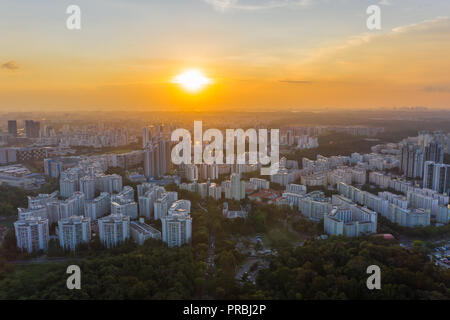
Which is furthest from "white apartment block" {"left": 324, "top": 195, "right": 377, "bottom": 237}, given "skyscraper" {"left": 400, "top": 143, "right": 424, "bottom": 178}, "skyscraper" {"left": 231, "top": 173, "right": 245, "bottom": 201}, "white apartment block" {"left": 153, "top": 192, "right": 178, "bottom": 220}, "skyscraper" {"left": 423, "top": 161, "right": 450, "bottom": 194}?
"skyscraper" {"left": 400, "top": 143, "right": 424, "bottom": 178}

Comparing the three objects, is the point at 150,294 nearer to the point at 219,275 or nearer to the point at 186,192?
the point at 219,275

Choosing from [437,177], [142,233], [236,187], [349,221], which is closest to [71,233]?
[142,233]

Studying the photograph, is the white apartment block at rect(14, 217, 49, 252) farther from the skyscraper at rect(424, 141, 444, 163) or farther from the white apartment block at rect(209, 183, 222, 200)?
the skyscraper at rect(424, 141, 444, 163)

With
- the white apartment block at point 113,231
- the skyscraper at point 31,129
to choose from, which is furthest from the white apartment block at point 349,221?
the skyscraper at point 31,129

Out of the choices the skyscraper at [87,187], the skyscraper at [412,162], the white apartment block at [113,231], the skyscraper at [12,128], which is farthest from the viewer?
the skyscraper at [12,128]

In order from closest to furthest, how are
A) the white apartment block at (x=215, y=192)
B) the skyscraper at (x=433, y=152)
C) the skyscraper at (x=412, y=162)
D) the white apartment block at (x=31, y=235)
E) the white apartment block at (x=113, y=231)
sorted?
the white apartment block at (x=31, y=235) < the white apartment block at (x=113, y=231) < the white apartment block at (x=215, y=192) < the skyscraper at (x=412, y=162) < the skyscraper at (x=433, y=152)

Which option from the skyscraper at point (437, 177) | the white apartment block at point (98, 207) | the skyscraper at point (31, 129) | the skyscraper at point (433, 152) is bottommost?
the white apartment block at point (98, 207)

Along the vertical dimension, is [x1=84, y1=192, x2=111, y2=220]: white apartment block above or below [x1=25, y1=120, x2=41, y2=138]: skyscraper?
below

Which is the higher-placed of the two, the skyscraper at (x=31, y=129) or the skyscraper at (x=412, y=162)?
the skyscraper at (x=31, y=129)

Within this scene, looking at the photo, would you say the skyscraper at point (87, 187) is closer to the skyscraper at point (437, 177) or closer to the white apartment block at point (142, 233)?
the white apartment block at point (142, 233)
